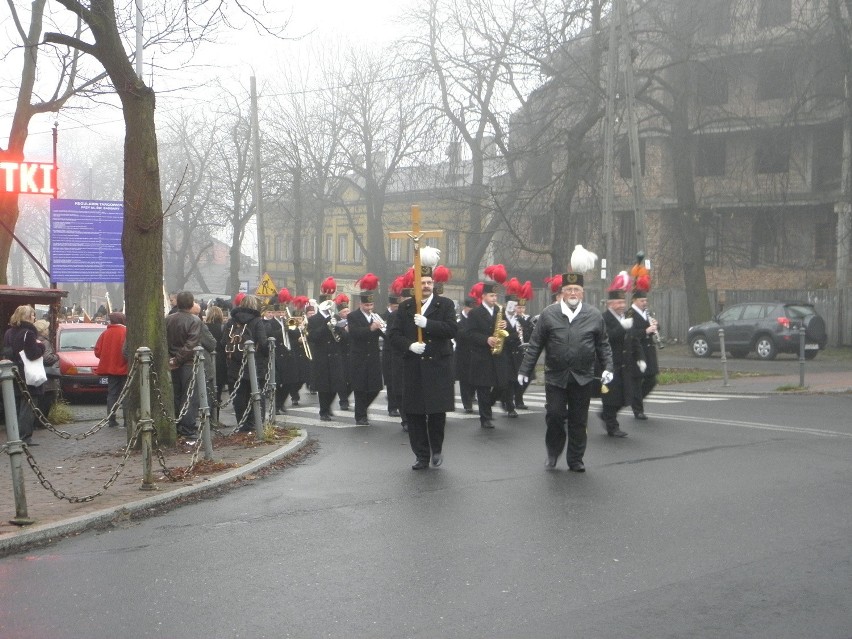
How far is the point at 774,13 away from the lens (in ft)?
120

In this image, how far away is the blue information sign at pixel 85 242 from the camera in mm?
23266

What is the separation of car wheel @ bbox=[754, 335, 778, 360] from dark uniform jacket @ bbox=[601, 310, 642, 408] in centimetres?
1780

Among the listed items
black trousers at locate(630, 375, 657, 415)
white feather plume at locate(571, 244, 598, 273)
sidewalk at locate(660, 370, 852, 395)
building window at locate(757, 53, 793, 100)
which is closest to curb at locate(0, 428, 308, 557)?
white feather plume at locate(571, 244, 598, 273)

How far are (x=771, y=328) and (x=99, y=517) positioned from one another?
2545 cm

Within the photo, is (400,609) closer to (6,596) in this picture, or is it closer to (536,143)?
(6,596)

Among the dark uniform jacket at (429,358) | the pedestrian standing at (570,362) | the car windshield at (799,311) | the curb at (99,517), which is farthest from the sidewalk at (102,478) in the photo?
the car windshield at (799,311)

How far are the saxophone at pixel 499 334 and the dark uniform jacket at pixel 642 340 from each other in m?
1.70

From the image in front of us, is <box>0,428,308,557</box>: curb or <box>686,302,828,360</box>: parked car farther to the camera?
<box>686,302,828,360</box>: parked car

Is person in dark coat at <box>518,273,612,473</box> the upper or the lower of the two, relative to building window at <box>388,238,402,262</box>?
lower

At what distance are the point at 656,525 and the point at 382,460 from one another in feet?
14.4

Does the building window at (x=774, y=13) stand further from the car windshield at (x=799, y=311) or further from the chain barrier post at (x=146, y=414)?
the chain barrier post at (x=146, y=414)

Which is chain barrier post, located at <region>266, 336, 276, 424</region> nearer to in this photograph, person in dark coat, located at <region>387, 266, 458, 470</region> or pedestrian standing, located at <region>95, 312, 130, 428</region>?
pedestrian standing, located at <region>95, 312, 130, 428</region>

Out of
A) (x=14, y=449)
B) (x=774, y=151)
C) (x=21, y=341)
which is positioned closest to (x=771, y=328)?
(x=774, y=151)

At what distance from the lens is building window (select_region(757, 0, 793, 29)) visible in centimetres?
3356
